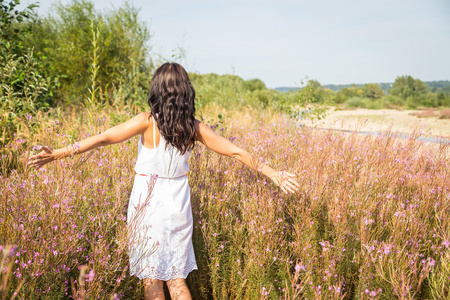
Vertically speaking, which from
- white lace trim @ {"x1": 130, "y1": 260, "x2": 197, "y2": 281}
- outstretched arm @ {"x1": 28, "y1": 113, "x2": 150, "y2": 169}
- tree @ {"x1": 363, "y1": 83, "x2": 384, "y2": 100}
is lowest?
white lace trim @ {"x1": 130, "y1": 260, "x2": 197, "y2": 281}

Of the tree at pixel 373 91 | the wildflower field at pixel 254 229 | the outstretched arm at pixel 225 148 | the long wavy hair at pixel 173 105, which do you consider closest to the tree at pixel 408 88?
the tree at pixel 373 91

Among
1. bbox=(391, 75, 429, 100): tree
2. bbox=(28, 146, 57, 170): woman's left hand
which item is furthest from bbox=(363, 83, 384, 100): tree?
bbox=(28, 146, 57, 170): woman's left hand

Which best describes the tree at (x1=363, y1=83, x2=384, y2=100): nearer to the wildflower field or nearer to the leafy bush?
Answer: the leafy bush

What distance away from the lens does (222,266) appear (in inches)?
103

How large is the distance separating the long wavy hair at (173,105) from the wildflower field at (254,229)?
0.51 meters

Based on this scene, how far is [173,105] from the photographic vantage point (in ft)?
7.75

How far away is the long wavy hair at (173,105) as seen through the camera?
2340mm

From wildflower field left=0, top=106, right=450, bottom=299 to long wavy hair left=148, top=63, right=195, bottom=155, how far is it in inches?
19.9

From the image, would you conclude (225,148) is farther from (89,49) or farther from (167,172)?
(89,49)

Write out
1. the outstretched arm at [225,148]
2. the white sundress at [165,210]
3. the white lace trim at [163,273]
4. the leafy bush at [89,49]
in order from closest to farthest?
the white lace trim at [163,273] < the white sundress at [165,210] < the outstretched arm at [225,148] < the leafy bush at [89,49]

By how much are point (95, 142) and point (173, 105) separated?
0.61m

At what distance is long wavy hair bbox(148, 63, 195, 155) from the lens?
2.34 meters

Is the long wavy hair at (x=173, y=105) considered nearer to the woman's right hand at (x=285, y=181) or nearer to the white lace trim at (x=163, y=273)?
the woman's right hand at (x=285, y=181)

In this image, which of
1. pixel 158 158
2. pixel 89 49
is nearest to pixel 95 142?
pixel 158 158
